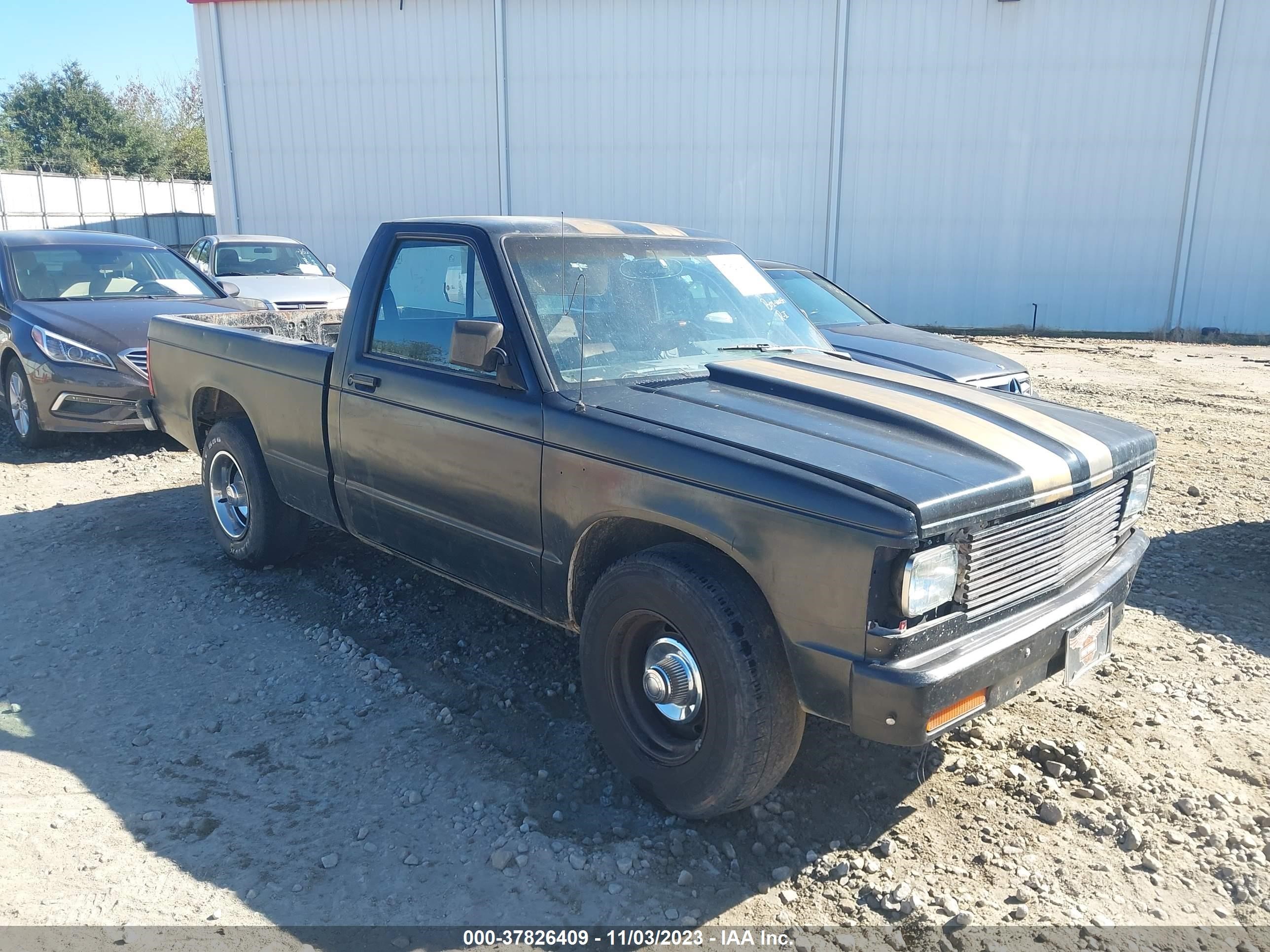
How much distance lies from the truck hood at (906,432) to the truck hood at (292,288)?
31.7 ft

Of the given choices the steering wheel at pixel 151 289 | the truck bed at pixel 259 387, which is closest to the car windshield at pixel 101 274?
the steering wheel at pixel 151 289

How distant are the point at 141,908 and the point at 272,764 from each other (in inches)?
31.4

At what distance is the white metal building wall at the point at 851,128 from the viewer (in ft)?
55.4

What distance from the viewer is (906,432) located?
126 inches

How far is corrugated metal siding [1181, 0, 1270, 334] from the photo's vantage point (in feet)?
54.0

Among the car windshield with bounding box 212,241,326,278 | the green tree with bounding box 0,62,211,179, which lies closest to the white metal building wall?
the car windshield with bounding box 212,241,326,278

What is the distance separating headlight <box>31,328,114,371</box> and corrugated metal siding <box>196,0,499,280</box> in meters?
12.2

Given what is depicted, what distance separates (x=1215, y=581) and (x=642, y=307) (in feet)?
12.0

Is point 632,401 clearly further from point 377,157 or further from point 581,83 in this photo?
point 377,157

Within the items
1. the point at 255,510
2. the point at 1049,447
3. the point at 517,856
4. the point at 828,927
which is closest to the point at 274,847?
the point at 517,856

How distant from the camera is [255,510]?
5.19 metres

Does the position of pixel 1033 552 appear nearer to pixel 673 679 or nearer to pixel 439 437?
pixel 673 679

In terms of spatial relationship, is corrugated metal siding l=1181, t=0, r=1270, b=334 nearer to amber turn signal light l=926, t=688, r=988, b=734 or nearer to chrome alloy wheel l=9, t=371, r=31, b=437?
amber turn signal light l=926, t=688, r=988, b=734

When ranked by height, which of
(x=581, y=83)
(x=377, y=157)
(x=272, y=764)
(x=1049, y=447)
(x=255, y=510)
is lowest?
(x=272, y=764)
